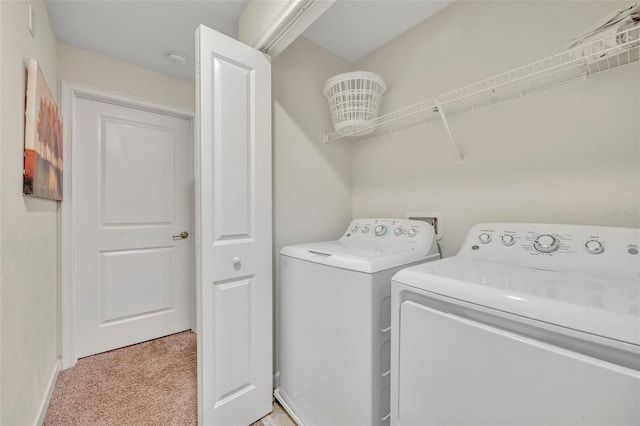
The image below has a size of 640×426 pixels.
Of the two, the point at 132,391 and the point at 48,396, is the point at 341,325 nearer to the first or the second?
the point at 132,391

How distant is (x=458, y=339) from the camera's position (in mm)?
760

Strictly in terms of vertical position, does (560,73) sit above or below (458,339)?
above

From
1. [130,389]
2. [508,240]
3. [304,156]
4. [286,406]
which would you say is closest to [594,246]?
[508,240]

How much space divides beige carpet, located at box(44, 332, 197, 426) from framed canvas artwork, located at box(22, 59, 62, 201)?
1.21 m

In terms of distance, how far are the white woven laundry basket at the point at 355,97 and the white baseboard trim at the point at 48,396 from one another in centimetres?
223

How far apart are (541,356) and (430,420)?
419 mm

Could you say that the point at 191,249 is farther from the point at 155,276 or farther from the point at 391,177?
the point at 391,177

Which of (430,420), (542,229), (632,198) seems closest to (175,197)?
(430,420)

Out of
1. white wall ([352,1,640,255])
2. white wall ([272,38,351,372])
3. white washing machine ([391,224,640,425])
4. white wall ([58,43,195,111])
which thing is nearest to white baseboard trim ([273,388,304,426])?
white wall ([272,38,351,372])

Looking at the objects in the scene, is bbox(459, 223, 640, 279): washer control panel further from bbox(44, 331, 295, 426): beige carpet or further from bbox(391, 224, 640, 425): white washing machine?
bbox(44, 331, 295, 426): beige carpet

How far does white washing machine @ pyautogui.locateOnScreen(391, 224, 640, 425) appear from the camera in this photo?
1.83 ft

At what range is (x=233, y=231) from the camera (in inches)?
51.5

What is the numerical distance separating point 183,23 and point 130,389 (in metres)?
2.35

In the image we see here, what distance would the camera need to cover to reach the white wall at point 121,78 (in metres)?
1.89
